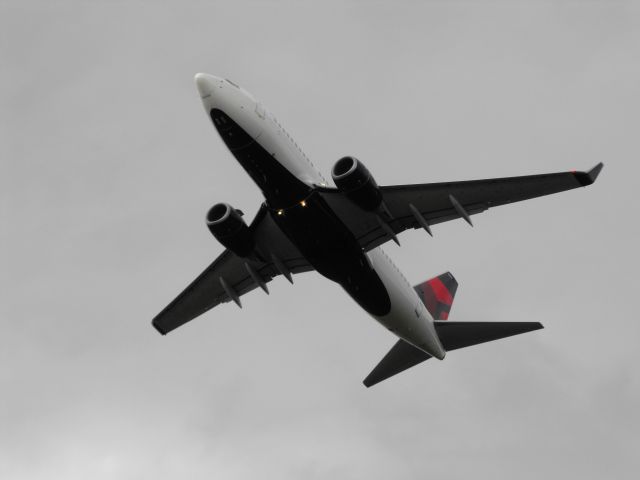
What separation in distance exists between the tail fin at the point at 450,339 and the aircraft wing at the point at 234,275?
7.57 metres

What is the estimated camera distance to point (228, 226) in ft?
123

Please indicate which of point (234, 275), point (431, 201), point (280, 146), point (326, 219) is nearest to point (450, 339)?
point (431, 201)

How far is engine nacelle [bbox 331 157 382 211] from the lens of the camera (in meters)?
34.7

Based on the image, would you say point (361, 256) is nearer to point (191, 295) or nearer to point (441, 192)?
point (441, 192)

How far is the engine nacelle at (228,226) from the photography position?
37.3 meters

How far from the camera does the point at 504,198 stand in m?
36.1

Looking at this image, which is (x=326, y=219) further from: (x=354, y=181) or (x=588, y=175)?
(x=588, y=175)

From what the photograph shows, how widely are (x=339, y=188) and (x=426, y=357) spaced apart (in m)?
13.8

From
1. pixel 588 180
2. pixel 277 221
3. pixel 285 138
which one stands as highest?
pixel 285 138

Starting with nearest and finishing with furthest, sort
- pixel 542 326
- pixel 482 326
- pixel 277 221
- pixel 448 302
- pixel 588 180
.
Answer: pixel 588 180 < pixel 277 221 < pixel 542 326 < pixel 482 326 < pixel 448 302

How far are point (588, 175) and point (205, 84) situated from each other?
14112 millimetres

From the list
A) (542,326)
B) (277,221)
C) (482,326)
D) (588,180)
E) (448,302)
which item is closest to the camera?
(588,180)

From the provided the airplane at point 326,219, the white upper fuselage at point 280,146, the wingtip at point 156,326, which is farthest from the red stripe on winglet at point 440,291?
the wingtip at point 156,326

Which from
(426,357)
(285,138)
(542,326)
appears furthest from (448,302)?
(285,138)
